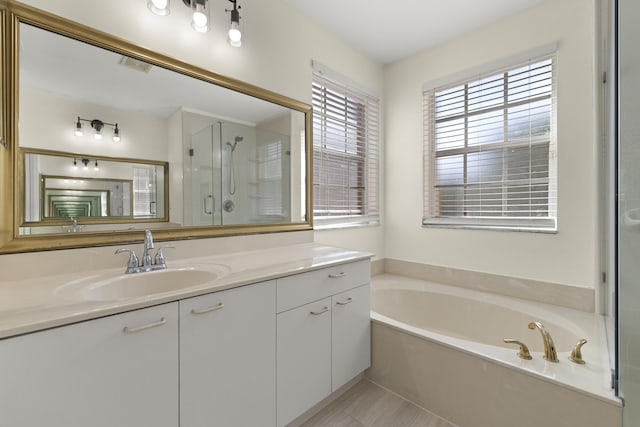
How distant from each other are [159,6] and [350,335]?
201 centimetres

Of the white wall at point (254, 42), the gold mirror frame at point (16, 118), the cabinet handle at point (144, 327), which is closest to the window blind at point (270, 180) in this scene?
the white wall at point (254, 42)

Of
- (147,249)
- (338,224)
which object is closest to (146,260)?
(147,249)

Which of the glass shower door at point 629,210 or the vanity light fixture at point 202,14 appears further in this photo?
the vanity light fixture at point 202,14

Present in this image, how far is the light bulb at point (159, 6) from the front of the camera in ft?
4.41

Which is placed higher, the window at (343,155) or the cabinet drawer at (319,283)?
the window at (343,155)

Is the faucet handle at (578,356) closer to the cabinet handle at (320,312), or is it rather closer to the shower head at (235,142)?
the cabinet handle at (320,312)

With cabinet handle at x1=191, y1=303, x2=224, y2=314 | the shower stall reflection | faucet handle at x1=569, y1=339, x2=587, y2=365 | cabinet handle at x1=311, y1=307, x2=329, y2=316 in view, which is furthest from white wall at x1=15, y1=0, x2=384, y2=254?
faucet handle at x1=569, y1=339, x2=587, y2=365

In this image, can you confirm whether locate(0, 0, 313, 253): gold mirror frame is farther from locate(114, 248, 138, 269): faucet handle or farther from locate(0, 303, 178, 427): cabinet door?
locate(0, 303, 178, 427): cabinet door

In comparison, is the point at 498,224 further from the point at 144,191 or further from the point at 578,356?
the point at 144,191

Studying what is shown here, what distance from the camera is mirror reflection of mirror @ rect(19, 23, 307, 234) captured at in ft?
3.72

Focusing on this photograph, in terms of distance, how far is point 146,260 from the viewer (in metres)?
1.28

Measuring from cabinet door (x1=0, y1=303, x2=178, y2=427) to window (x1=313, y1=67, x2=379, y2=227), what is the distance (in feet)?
5.05

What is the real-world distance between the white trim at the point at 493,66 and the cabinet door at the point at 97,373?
2.69 metres

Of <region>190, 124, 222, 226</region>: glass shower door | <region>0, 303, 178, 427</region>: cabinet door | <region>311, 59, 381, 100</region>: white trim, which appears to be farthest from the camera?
<region>311, 59, 381, 100</region>: white trim
